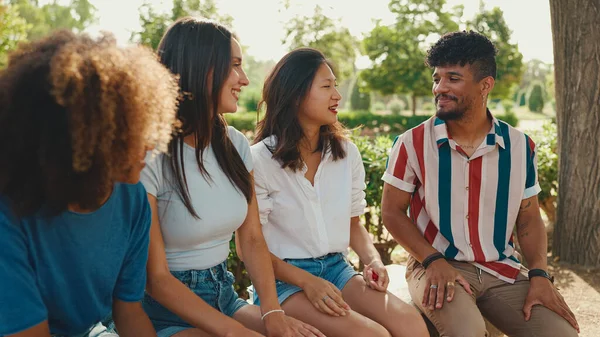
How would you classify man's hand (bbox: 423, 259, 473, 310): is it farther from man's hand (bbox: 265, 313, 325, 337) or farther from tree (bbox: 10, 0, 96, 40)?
tree (bbox: 10, 0, 96, 40)

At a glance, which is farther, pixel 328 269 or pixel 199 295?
pixel 328 269

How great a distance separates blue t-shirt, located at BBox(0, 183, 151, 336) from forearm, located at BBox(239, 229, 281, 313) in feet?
1.93

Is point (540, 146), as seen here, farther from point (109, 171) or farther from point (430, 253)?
point (109, 171)

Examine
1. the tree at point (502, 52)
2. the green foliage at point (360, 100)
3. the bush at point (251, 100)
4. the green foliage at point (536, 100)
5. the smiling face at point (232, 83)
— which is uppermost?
the smiling face at point (232, 83)

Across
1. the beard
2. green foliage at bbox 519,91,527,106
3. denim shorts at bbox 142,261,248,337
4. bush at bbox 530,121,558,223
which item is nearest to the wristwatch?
the beard

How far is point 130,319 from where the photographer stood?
2172 mm

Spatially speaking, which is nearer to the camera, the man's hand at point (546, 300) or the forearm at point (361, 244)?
the man's hand at point (546, 300)

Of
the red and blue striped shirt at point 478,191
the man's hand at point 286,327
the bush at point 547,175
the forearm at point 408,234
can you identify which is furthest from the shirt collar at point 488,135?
the bush at point 547,175

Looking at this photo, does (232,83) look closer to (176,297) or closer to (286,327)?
(176,297)

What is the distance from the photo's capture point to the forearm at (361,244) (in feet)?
10.3

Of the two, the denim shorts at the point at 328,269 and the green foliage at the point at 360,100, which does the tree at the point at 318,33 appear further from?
the denim shorts at the point at 328,269

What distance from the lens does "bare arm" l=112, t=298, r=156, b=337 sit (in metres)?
2.16

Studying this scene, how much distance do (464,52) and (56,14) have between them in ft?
212

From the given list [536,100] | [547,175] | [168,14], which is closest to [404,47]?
[168,14]
